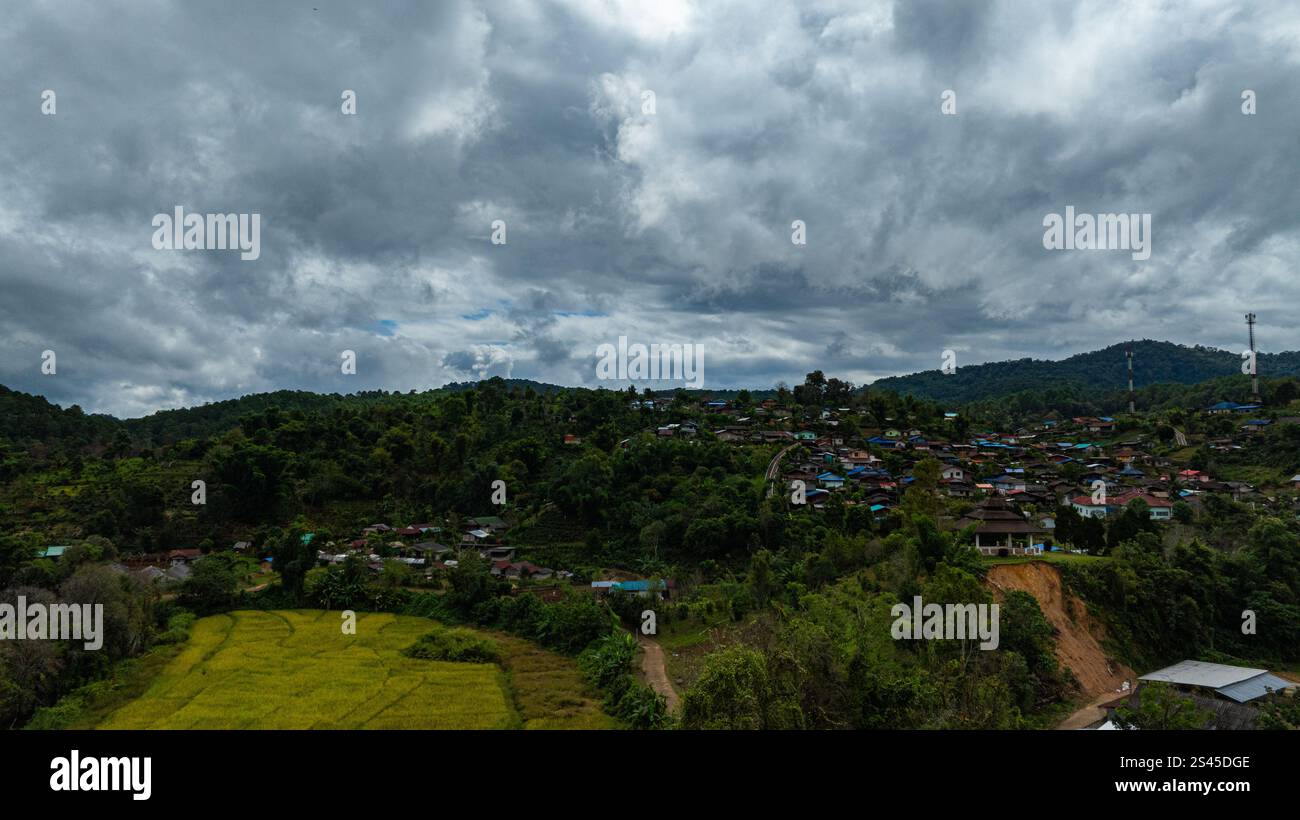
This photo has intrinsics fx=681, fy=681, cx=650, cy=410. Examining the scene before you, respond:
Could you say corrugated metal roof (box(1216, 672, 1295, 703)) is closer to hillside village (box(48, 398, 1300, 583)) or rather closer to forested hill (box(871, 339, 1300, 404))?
hillside village (box(48, 398, 1300, 583))

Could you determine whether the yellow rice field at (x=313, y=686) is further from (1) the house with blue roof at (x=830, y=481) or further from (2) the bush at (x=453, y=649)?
(1) the house with blue roof at (x=830, y=481)

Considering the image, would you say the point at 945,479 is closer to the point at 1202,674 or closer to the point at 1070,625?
the point at 1070,625

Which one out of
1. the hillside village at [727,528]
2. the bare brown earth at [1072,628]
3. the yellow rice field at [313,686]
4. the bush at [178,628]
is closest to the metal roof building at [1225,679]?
the hillside village at [727,528]

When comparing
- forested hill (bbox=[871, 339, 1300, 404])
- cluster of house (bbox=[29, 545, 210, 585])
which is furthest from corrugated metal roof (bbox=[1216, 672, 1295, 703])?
forested hill (bbox=[871, 339, 1300, 404])

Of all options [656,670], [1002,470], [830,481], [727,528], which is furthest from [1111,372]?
[656,670]

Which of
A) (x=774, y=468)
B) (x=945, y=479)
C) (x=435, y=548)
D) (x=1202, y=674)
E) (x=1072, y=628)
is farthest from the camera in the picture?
(x=774, y=468)
